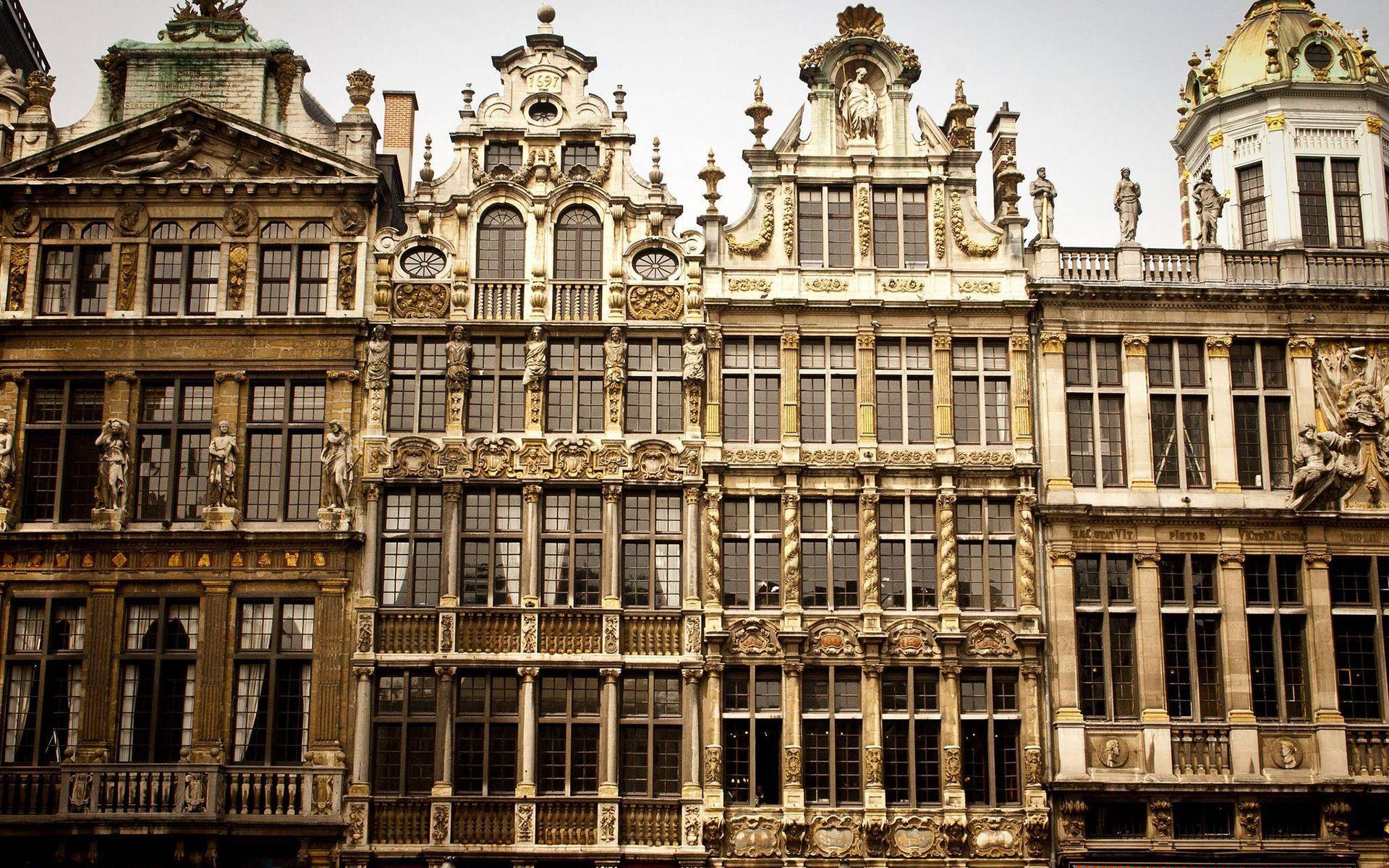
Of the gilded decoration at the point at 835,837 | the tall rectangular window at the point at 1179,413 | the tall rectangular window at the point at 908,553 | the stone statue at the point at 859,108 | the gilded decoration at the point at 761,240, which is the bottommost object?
the gilded decoration at the point at 835,837

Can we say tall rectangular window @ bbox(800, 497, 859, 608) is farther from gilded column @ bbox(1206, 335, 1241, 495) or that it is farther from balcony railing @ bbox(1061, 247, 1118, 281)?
gilded column @ bbox(1206, 335, 1241, 495)

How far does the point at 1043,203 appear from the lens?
32062 millimetres

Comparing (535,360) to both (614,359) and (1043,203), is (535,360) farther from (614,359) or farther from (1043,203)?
(1043,203)

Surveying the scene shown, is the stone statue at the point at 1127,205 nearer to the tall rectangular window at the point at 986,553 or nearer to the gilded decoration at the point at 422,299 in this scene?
the tall rectangular window at the point at 986,553

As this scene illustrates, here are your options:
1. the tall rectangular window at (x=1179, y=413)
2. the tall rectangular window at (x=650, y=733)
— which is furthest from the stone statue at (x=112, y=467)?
the tall rectangular window at (x=1179, y=413)

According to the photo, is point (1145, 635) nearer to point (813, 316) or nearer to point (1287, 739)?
point (1287, 739)

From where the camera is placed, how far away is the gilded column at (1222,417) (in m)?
30.8

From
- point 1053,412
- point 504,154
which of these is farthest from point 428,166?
point 1053,412

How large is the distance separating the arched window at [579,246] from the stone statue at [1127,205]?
10.2 m

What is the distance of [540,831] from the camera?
28672 mm

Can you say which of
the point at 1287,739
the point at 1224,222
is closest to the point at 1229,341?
the point at 1224,222

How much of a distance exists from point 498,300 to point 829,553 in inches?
310

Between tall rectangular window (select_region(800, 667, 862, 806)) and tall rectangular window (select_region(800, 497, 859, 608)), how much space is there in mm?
1316

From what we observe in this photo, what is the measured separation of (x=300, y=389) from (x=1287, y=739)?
1925 cm
